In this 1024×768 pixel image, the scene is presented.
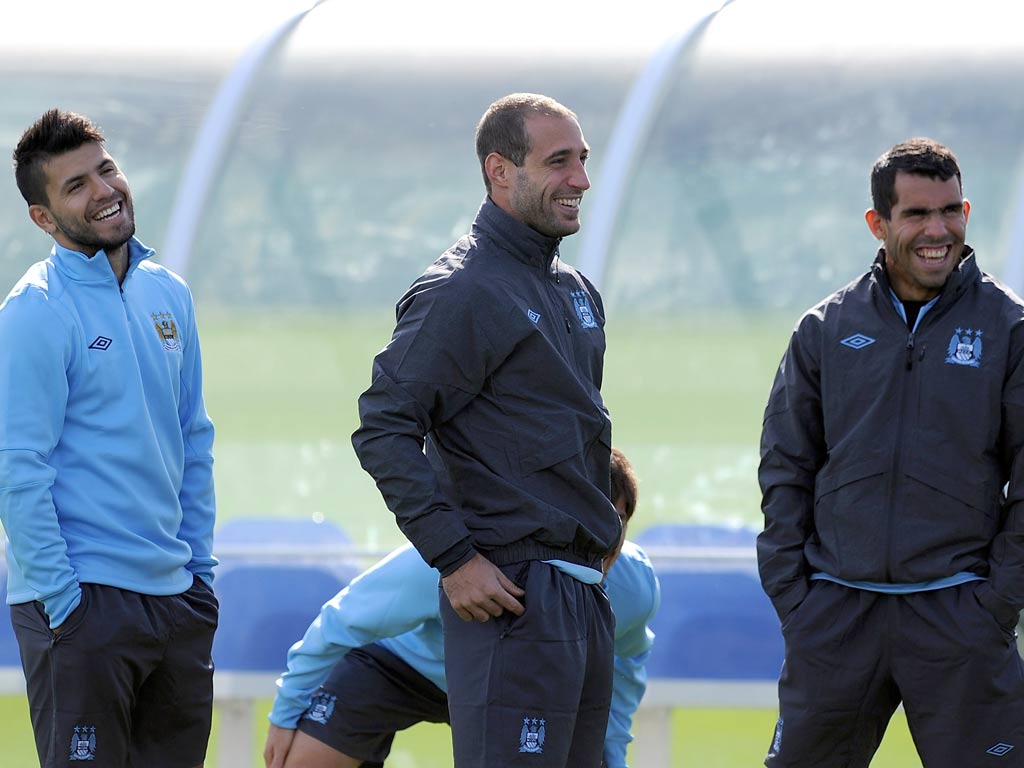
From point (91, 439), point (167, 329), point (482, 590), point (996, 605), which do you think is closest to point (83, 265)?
point (167, 329)

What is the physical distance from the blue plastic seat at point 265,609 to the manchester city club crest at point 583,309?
1607 mm

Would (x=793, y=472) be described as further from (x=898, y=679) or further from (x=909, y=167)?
(x=909, y=167)

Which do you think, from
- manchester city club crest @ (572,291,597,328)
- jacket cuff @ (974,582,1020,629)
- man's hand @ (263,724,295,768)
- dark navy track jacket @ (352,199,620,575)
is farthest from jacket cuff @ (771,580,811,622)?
man's hand @ (263,724,295,768)

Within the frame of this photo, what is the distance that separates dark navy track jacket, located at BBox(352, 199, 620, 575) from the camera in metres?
2.90

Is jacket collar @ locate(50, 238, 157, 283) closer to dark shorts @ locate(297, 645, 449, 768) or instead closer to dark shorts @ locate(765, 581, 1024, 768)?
dark shorts @ locate(297, 645, 449, 768)

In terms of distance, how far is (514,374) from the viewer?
2973 mm

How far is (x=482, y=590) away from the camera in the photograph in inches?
113

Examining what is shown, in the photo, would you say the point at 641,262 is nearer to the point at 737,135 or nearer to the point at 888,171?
the point at 737,135

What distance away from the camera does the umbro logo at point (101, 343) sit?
3104 mm

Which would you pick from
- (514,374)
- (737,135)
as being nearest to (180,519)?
(514,374)

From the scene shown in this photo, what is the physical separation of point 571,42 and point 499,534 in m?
2.63

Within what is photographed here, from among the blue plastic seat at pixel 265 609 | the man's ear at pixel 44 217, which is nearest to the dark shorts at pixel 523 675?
the man's ear at pixel 44 217

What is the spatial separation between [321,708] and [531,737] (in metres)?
1.10

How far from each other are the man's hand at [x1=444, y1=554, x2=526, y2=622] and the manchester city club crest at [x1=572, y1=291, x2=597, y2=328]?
0.56m
